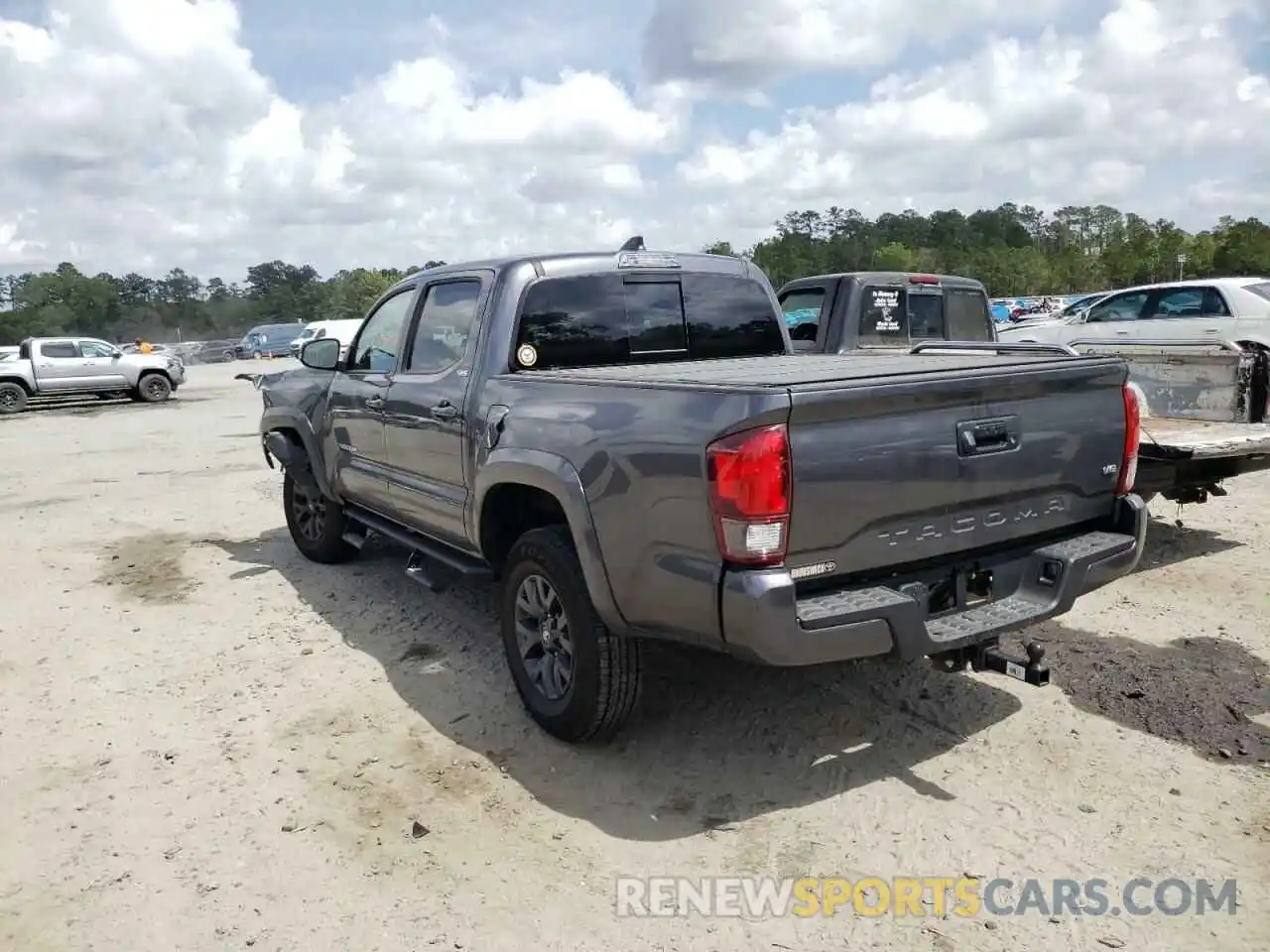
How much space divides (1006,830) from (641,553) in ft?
4.97

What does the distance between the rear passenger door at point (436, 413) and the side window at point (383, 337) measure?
0.19 metres

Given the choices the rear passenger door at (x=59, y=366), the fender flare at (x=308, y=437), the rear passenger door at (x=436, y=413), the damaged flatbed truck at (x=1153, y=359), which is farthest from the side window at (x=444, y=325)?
the rear passenger door at (x=59, y=366)

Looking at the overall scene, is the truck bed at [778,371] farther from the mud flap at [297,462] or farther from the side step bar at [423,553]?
the mud flap at [297,462]

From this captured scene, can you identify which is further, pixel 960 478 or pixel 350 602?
pixel 350 602

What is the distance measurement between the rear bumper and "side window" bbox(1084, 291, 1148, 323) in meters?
11.3

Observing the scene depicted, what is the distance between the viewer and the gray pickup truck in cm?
296

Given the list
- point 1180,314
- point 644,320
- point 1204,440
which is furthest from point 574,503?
point 1180,314

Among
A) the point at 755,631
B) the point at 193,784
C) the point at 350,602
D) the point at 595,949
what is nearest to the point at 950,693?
the point at 755,631

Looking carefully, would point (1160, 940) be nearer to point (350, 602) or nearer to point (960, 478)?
point (960, 478)

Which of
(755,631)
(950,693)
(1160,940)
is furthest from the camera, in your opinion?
(950,693)

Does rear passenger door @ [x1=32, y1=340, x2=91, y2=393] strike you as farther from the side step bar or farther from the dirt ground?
the side step bar

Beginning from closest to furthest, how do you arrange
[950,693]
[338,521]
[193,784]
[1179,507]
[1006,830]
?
[1006,830] → [193,784] → [950,693] → [338,521] → [1179,507]

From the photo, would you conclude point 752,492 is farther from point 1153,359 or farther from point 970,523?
point 1153,359

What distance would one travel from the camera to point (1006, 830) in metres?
3.19
